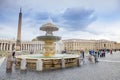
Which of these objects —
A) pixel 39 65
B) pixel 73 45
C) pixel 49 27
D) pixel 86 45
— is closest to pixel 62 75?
pixel 39 65

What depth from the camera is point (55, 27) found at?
20.9 metres

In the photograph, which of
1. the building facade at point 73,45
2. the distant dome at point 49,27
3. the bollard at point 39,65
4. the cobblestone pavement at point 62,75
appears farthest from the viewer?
the building facade at point 73,45

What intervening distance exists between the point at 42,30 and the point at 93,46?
410ft

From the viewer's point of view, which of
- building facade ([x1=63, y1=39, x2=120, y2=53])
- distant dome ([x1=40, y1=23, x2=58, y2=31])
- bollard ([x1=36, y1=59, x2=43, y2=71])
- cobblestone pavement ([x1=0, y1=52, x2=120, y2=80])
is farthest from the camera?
building facade ([x1=63, y1=39, x2=120, y2=53])

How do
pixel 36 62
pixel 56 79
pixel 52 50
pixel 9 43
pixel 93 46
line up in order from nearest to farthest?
pixel 56 79 → pixel 36 62 → pixel 52 50 → pixel 9 43 → pixel 93 46

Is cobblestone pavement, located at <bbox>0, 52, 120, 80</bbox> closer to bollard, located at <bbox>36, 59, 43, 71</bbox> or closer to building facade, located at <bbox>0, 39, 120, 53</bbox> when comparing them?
bollard, located at <bbox>36, 59, 43, 71</bbox>

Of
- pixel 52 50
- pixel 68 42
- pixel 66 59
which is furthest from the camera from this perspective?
pixel 68 42

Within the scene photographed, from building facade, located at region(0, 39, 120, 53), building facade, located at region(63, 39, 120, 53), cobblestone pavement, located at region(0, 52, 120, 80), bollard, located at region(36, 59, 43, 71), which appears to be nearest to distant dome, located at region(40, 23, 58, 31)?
bollard, located at region(36, 59, 43, 71)

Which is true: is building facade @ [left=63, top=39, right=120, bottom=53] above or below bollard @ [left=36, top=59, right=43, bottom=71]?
above

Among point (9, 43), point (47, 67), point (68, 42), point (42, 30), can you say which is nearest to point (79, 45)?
point (68, 42)

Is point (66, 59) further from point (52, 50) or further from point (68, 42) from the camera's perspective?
point (68, 42)

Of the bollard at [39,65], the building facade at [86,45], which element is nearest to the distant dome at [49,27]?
the bollard at [39,65]

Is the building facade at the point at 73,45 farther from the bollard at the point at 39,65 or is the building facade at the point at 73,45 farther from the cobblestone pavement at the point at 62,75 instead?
the cobblestone pavement at the point at 62,75

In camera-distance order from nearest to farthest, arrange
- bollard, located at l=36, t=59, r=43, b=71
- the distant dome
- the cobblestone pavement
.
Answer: the cobblestone pavement < bollard, located at l=36, t=59, r=43, b=71 < the distant dome
